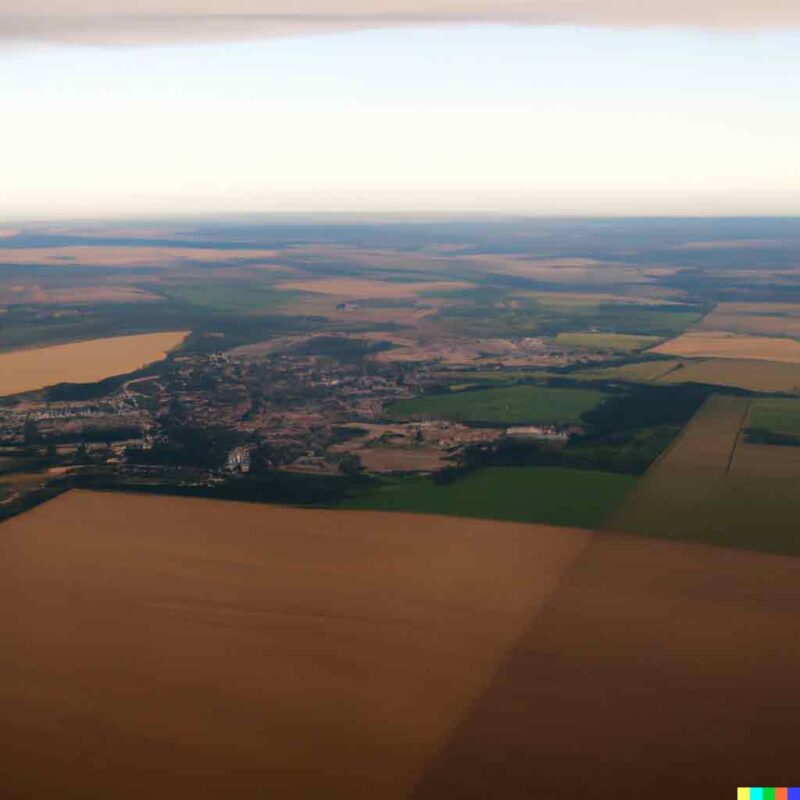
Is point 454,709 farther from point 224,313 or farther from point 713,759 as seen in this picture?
point 224,313

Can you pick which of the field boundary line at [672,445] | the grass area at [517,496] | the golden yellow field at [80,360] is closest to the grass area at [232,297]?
the golden yellow field at [80,360]

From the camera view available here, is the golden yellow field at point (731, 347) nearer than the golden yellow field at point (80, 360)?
No

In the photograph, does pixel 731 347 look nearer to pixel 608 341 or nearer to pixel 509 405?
pixel 608 341

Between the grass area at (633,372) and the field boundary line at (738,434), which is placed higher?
the field boundary line at (738,434)

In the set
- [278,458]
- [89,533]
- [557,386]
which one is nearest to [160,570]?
[89,533]

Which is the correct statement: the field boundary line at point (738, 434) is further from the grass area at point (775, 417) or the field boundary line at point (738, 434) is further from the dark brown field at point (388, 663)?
the dark brown field at point (388, 663)

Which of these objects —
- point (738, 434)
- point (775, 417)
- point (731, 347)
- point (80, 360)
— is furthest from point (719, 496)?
point (80, 360)

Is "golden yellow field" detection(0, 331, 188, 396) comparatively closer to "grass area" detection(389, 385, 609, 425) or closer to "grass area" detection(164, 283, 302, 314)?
"grass area" detection(164, 283, 302, 314)
